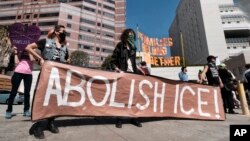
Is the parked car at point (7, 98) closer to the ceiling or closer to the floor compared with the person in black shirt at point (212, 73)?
closer to the floor

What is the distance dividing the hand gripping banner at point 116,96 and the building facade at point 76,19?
55.6 m

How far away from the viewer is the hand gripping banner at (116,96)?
10.3 feet

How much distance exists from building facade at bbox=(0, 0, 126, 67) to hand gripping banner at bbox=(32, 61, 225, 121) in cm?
5560

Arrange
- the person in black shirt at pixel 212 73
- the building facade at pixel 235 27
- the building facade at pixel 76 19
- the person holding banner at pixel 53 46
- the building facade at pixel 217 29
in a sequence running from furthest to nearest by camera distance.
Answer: the building facade at pixel 76 19 → the building facade at pixel 235 27 → the building facade at pixel 217 29 → the person in black shirt at pixel 212 73 → the person holding banner at pixel 53 46

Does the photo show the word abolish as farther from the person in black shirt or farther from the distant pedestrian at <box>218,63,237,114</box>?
the distant pedestrian at <box>218,63,237,114</box>

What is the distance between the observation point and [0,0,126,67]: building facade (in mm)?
57750

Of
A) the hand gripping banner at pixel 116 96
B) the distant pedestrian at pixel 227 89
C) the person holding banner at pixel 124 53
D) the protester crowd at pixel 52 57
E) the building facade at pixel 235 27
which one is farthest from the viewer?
the building facade at pixel 235 27

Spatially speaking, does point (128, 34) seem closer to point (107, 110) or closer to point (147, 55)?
point (107, 110)

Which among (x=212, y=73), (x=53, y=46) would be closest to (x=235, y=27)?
(x=212, y=73)

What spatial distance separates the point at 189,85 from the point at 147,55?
70.2 feet

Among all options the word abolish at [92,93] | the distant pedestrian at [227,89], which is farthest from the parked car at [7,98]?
the distant pedestrian at [227,89]

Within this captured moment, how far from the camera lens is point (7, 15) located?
2345 inches

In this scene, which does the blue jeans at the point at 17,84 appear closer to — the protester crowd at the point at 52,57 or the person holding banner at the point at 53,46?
the protester crowd at the point at 52,57

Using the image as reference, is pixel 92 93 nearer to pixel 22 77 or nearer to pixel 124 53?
pixel 124 53
